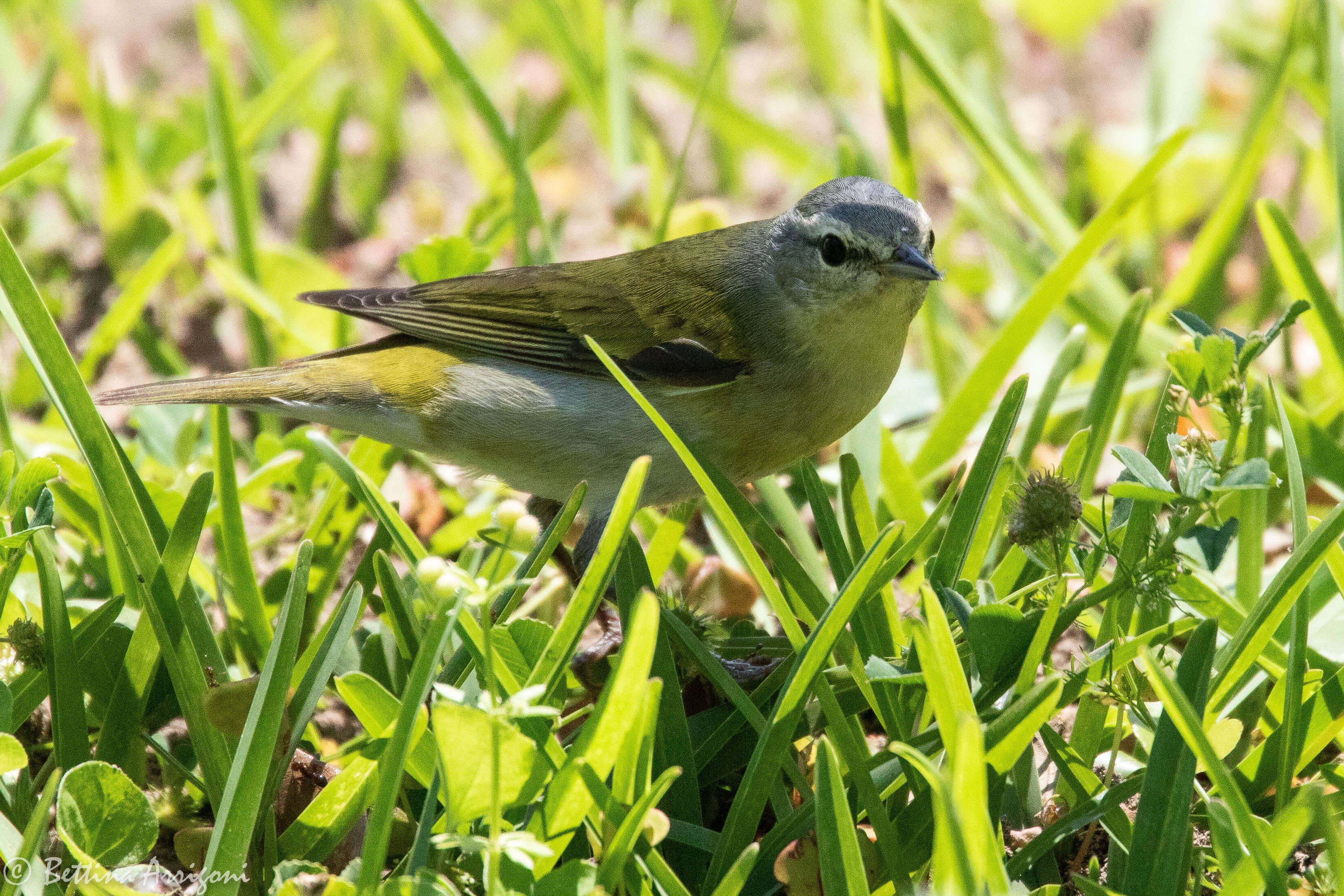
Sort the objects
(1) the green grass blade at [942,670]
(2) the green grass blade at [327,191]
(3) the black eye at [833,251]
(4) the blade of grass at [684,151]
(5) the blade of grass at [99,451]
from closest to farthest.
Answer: (1) the green grass blade at [942,670] → (5) the blade of grass at [99,451] → (3) the black eye at [833,251] → (4) the blade of grass at [684,151] → (2) the green grass blade at [327,191]

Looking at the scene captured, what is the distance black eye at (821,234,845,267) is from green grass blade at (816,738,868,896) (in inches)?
64.4

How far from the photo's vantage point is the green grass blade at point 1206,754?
177 centimetres

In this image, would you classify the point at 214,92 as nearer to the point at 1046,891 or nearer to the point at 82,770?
the point at 82,770

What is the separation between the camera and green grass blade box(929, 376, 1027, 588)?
8.04ft

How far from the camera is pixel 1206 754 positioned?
180 cm

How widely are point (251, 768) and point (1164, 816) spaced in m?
1.45

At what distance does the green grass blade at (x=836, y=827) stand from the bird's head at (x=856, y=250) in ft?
4.79

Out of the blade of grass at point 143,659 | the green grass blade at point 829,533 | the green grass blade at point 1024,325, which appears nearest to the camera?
the blade of grass at point 143,659

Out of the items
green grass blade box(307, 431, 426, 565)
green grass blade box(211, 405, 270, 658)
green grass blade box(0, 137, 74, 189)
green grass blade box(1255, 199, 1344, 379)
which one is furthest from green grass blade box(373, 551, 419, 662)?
green grass blade box(1255, 199, 1344, 379)

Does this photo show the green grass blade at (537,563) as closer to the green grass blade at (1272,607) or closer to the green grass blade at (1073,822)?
the green grass blade at (1073,822)

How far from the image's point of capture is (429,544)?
11.5 ft

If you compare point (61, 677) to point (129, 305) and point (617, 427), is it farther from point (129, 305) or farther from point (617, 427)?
point (129, 305)

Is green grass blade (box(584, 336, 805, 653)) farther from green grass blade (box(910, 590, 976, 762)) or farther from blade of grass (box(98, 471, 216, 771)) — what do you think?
blade of grass (box(98, 471, 216, 771))

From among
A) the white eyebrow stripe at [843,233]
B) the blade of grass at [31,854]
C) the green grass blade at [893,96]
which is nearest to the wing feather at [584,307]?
the white eyebrow stripe at [843,233]
